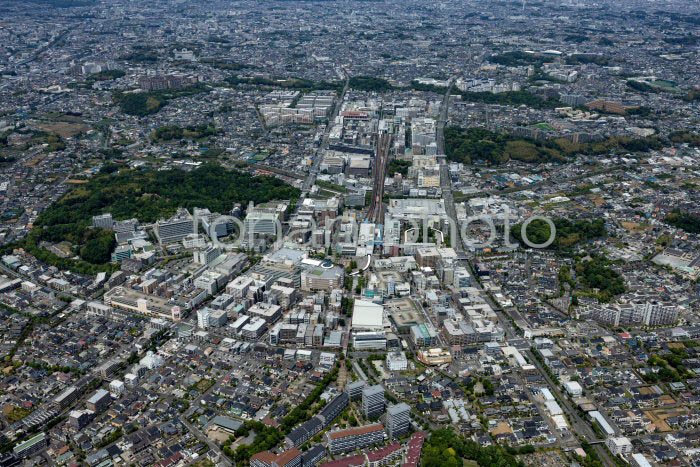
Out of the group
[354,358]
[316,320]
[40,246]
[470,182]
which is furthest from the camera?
[470,182]

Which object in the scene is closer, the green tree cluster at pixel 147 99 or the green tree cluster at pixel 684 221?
the green tree cluster at pixel 684 221

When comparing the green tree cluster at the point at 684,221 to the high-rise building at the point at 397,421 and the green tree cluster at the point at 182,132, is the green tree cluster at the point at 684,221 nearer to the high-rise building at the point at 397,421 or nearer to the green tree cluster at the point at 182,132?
the high-rise building at the point at 397,421

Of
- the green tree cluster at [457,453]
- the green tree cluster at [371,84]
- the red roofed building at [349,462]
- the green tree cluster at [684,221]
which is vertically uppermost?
the green tree cluster at [371,84]

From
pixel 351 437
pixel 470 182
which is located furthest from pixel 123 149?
pixel 351 437

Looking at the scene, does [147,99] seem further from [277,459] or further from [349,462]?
[349,462]

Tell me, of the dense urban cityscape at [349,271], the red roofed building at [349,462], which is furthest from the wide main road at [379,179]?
the red roofed building at [349,462]

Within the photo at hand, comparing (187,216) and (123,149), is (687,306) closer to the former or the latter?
(187,216)

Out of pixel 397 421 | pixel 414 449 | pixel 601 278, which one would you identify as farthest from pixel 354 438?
pixel 601 278
